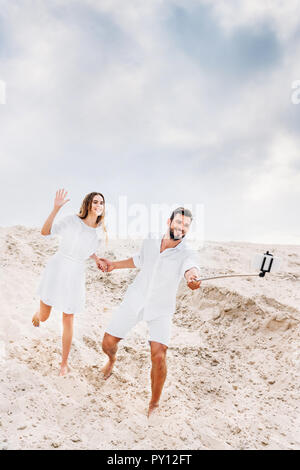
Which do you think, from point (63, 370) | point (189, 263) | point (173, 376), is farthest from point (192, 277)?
point (173, 376)

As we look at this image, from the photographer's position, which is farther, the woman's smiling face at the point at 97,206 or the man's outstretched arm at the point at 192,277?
the woman's smiling face at the point at 97,206

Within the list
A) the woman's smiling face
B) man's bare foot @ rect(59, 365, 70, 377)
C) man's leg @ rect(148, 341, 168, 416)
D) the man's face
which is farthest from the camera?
man's bare foot @ rect(59, 365, 70, 377)

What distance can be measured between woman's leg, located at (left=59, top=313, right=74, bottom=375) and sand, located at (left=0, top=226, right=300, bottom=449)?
120 mm

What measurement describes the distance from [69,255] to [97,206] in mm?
646

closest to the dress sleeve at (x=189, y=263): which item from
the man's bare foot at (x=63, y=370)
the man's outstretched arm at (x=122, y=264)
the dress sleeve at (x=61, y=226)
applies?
the man's outstretched arm at (x=122, y=264)

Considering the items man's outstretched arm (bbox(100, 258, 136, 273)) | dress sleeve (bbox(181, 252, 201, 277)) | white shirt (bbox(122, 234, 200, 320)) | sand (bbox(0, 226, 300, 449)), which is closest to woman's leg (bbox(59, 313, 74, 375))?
sand (bbox(0, 226, 300, 449))

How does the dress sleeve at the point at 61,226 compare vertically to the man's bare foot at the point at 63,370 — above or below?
above

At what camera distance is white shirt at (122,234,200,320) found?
3.55 metres

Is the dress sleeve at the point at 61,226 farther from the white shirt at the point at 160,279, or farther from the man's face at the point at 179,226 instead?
the man's face at the point at 179,226

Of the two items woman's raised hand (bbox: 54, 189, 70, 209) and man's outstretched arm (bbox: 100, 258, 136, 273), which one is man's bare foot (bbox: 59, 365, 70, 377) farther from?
woman's raised hand (bbox: 54, 189, 70, 209)

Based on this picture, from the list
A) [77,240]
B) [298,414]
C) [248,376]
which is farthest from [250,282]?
[77,240]

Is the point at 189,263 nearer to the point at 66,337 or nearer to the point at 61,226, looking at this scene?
the point at 61,226

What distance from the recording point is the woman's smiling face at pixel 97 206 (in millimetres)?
3998

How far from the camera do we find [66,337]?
13.7 feet
